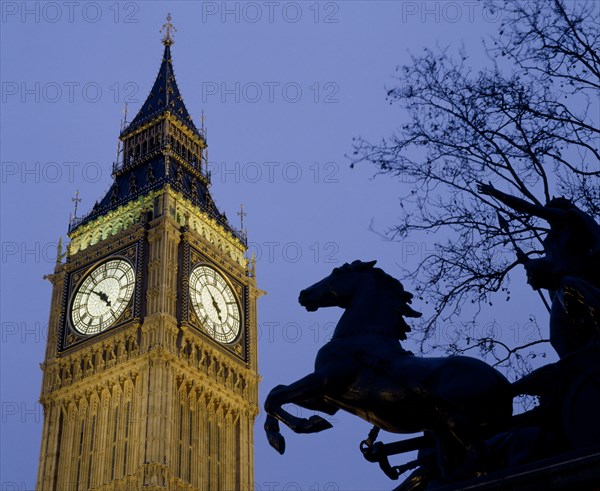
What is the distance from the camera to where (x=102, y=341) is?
48.9 metres

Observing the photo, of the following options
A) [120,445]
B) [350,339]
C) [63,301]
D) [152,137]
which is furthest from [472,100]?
[152,137]

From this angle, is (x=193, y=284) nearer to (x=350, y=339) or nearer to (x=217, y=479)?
(x=217, y=479)

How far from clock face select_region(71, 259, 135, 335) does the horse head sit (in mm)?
41311

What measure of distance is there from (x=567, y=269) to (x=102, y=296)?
145ft

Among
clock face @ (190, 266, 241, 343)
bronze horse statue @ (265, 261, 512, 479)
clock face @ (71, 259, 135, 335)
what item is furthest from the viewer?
clock face @ (190, 266, 241, 343)

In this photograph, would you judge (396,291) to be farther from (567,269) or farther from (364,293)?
(567,269)

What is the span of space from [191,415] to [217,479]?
11.3 ft

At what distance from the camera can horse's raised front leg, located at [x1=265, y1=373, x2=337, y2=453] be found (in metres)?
8.33

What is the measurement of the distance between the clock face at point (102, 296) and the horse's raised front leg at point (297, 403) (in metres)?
41.7

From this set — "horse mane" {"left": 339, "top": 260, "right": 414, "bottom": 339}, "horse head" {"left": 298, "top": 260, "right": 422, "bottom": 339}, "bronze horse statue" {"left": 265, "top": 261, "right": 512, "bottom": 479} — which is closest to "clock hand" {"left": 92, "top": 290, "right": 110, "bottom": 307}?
"horse head" {"left": 298, "top": 260, "right": 422, "bottom": 339}

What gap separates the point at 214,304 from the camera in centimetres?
5125

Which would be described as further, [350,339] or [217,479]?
[217,479]

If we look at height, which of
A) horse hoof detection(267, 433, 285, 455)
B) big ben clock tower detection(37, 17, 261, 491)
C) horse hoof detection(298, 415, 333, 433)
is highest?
big ben clock tower detection(37, 17, 261, 491)

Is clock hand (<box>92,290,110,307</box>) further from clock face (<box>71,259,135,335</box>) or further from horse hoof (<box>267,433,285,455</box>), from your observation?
horse hoof (<box>267,433,285,455</box>)
